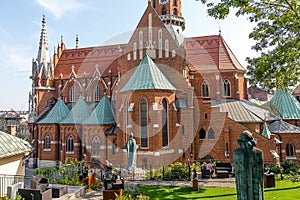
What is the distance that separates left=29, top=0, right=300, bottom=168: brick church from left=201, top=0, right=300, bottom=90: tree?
1016cm

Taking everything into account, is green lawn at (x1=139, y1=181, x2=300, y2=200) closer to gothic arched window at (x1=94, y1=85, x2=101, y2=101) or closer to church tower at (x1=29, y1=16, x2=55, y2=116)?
gothic arched window at (x1=94, y1=85, x2=101, y2=101)

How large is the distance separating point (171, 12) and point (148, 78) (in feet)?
50.5

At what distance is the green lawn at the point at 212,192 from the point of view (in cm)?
1337

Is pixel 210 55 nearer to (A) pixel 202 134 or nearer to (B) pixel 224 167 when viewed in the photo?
(A) pixel 202 134

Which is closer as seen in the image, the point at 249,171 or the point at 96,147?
the point at 249,171

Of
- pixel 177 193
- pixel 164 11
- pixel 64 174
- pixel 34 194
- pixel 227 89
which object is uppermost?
pixel 164 11

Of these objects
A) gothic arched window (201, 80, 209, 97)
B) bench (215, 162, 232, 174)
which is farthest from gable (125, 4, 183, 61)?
bench (215, 162, 232, 174)

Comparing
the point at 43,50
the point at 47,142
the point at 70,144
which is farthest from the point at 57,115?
the point at 43,50

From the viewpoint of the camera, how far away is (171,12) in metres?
34.8

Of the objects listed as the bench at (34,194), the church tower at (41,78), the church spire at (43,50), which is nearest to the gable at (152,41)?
the church tower at (41,78)

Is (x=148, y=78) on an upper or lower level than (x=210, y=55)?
lower

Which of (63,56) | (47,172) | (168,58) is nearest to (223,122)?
(168,58)

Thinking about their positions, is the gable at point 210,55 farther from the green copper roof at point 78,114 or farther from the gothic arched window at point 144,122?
the green copper roof at point 78,114

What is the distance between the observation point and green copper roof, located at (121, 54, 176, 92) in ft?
75.4
